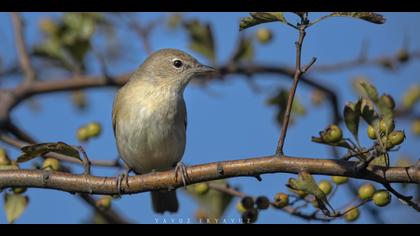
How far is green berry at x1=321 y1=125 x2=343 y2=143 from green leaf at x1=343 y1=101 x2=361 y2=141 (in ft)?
0.31

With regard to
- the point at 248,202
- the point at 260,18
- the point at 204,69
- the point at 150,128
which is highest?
the point at 260,18

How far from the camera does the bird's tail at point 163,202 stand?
239 inches

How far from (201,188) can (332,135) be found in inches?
66.7

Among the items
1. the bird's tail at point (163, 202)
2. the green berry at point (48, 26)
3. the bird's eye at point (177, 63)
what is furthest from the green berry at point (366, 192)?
the green berry at point (48, 26)

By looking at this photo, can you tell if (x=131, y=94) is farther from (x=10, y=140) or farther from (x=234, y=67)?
(x=10, y=140)

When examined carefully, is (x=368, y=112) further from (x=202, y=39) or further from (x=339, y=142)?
(x=202, y=39)

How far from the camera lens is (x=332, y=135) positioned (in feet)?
9.89

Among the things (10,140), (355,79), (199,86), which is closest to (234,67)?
(199,86)

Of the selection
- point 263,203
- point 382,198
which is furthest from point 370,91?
point 263,203

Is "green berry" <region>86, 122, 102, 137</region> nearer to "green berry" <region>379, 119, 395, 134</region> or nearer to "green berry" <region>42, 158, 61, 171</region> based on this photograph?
"green berry" <region>42, 158, 61, 171</region>

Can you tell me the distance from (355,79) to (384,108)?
4130mm

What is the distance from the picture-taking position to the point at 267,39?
6402mm

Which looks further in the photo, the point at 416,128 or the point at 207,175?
the point at 416,128

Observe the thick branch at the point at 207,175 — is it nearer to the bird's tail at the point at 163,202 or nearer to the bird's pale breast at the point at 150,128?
the bird's pale breast at the point at 150,128
